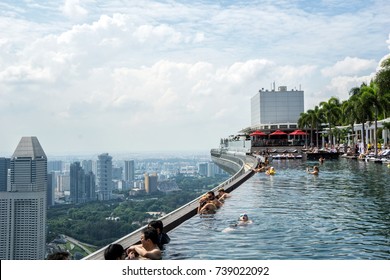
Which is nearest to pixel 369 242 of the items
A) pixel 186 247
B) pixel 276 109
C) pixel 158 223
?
pixel 186 247

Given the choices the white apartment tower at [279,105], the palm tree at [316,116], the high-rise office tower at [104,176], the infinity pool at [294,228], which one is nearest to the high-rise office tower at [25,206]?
the infinity pool at [294,228]

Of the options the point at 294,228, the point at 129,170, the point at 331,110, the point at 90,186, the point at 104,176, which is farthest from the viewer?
the point at 331,110

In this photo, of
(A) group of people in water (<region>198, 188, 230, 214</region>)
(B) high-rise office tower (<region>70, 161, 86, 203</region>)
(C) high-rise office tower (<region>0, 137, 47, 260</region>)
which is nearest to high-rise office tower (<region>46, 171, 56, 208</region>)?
(C) high-rise office tower (<region>0, 137, 47, 260</region>)

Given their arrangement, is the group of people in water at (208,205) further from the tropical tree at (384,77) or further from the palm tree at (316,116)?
the palm tree at (316,116)

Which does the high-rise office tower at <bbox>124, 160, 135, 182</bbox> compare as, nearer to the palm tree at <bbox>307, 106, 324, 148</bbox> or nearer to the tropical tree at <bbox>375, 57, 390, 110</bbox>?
the tropical tree at <bbox>375, 57, 390, 110</bbox>

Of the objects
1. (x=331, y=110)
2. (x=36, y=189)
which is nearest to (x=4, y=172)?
(x=36, y=189)

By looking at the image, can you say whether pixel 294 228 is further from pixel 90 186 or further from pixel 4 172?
pixel 90 186
